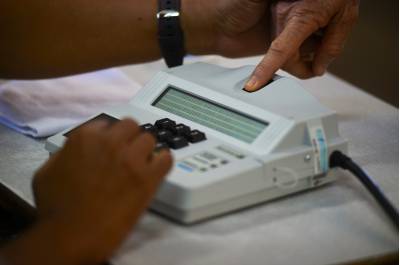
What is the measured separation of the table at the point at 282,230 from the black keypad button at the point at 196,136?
A: 10cm

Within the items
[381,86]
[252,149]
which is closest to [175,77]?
[252,149]

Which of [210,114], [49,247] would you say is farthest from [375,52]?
[49,247]

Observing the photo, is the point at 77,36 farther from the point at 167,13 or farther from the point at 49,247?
the point at 49,247

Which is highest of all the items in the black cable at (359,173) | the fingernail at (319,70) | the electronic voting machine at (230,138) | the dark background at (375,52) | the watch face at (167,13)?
the watch face at (167,13)

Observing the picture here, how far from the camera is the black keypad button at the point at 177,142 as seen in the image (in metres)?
0.73

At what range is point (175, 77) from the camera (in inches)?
33.8

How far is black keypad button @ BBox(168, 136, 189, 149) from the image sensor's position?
0.73 metres

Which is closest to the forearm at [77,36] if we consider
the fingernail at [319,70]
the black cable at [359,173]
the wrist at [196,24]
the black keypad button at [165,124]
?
the wrist at [196,24]

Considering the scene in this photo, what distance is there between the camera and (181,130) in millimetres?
765

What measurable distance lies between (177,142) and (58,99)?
0.37m

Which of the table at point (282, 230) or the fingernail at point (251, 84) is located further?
the fingernail at point (251, 84)

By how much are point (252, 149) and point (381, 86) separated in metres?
1.06

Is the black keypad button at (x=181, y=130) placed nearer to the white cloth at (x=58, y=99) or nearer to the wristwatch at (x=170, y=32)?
the white cloth at (x=58, y=99)

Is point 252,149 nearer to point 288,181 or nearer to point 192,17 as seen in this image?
point 288,181
